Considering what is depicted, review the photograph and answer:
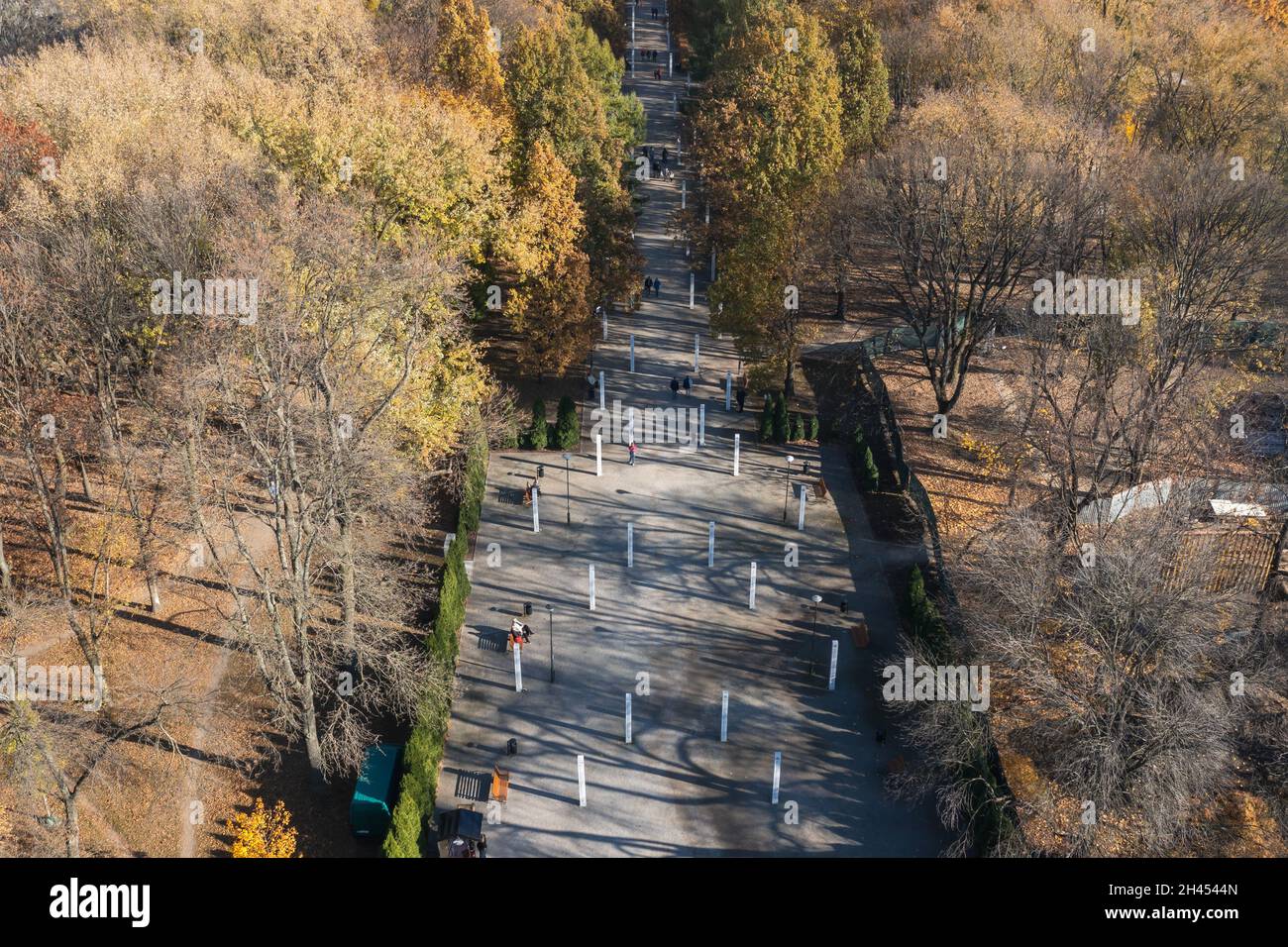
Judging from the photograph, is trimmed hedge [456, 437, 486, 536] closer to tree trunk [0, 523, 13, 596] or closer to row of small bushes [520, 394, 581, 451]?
row of small bushes [520, 394, 581, 451]

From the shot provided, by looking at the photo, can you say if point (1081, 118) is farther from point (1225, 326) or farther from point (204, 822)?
point (204, 822)

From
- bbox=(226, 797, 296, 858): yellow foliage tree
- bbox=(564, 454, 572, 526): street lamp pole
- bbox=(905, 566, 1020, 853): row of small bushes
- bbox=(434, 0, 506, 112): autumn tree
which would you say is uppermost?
bbox=(434, 0, 506, 112): autumn tree

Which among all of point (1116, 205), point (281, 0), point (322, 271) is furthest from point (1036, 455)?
point (281, 0)

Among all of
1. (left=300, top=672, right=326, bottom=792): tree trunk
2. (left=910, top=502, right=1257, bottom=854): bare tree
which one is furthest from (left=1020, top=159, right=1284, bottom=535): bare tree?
(left=300, top=672, right=326, bottom=792): tree trunk

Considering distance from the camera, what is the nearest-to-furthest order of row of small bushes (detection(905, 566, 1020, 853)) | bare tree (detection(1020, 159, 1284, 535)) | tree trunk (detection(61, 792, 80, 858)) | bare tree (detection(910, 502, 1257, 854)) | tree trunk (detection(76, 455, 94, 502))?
tree trunk (detection(61, 792, 80, 858)) < bare tree (detection(910, 502, 1257, 854)) < row of small bushes (detection(905, 566, 1020, 853)) < bare tree (detection(1020, 159, 1284, 535)) < tree trunk (detection(76, 455, 94, 502))

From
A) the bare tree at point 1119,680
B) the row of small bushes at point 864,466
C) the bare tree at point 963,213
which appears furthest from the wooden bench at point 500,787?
the bare tree at point 963,213

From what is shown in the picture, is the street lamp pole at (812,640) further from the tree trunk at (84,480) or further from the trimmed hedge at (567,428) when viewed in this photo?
the tree trunk at (84,480)

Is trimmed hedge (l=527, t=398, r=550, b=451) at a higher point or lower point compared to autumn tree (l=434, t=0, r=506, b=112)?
lower
